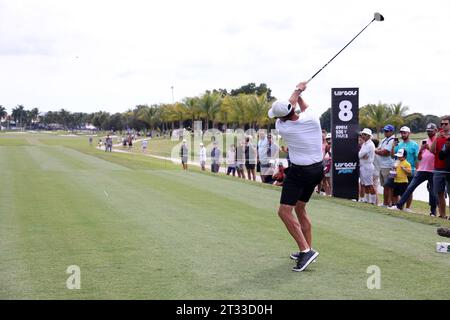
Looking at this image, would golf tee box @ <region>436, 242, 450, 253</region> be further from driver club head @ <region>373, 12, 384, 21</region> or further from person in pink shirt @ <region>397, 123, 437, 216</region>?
person in pink shirt @ <region>397, 123, 437, 216</region>

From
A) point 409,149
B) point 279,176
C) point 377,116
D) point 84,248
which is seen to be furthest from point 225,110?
point 84,248

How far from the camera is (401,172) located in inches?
640

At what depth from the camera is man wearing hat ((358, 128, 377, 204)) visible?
1720cm

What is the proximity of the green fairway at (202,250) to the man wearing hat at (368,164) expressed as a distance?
1.95 m

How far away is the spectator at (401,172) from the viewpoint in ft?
53.0

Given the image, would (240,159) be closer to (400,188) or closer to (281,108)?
(400,188)

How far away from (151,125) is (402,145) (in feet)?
407

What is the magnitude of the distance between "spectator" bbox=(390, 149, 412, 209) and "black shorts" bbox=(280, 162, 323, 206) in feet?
29.1

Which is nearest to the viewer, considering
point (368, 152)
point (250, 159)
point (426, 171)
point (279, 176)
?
point (426, 171)

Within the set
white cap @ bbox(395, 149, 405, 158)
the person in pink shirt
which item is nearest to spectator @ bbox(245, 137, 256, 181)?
white cap @ bbox(395, 149, 405, 158)

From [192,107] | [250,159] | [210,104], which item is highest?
[210,104]

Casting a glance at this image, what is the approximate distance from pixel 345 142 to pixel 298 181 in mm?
10564

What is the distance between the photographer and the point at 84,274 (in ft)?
23.8

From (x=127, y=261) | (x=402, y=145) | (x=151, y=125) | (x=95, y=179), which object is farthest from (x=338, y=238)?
(x=151, y=125)
